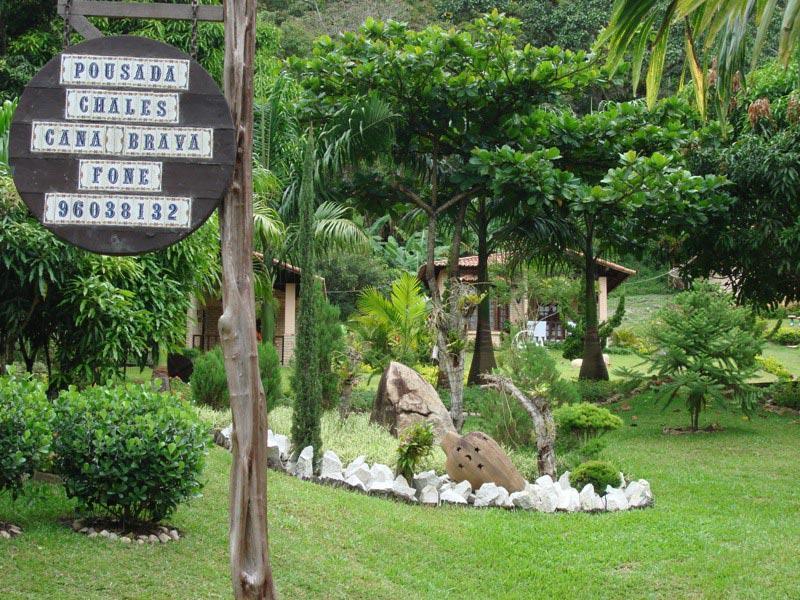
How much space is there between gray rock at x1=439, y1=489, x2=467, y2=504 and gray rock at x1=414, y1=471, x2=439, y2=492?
0.15 meters

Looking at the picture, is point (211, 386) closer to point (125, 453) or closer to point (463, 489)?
point (463, 489)

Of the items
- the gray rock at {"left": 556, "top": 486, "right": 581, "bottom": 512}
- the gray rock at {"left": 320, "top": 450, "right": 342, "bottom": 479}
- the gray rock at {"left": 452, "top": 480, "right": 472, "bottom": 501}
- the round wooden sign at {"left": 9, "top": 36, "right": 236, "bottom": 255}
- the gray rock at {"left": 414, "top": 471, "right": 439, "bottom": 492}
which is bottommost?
the gray rock at {"left": 556, "top": 486, "right": 581, "bottom": 512}

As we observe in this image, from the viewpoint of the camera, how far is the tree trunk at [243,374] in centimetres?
458

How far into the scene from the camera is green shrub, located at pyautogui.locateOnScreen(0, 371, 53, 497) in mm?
6145

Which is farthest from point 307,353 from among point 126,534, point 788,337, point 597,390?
point 788,337

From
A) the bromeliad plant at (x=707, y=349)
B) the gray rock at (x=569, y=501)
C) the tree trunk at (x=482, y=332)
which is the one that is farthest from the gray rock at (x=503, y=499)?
the tree trunk at (x=482, y=332)

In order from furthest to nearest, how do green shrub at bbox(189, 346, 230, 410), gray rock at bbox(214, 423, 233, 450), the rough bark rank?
green shrub at bbox(189, 346, 230, 410) < gray rock at bbox(214, 423, 233, 450) < the rough bark

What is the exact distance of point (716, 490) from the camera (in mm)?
11039

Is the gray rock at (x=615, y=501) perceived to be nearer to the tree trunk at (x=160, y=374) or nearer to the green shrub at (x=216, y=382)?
the tree trunk at (x=160, y=374)

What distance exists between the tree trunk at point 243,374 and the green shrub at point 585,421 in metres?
7.62

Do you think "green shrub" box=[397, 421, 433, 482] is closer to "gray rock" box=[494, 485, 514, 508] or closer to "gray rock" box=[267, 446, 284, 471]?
"gray rock" box=[494, 485, 514, 508]

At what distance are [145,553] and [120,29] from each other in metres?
11.6

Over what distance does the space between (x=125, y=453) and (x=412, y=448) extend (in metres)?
3.95

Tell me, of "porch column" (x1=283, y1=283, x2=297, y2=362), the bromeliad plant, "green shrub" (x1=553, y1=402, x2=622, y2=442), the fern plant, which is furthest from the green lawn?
"porch column" (x1=283, y1=283, x2=297, y2=362)
